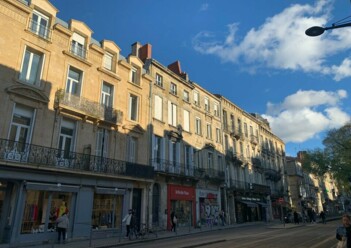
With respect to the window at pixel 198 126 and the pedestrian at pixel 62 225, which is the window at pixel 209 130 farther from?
the pedestrian at pixel 62 225

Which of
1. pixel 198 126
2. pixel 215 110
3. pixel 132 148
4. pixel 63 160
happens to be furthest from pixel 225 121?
pixel 63 160

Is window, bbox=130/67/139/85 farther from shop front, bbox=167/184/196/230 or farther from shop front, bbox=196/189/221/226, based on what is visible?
shop front, bbox=196/189/221/226

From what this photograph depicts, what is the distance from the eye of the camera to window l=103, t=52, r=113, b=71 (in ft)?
65.2

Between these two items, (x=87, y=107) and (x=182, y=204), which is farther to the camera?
(x=182, y=204)

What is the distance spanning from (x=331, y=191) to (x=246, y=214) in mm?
62810

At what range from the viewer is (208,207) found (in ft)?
87.7

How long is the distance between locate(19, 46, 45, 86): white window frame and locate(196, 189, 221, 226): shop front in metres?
16.3

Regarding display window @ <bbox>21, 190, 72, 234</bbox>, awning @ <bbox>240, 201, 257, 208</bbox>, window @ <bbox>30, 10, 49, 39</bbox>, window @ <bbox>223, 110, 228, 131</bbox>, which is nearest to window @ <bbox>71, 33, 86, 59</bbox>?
window @ <bbox>30, 10, 49, 39</bbox>

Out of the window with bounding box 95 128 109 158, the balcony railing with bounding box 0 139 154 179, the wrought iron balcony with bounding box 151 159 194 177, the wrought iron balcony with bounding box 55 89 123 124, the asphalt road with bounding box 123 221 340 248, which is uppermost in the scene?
the wrought iron balcony with bounding box 55 89 123 124

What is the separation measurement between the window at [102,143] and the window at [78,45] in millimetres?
4971

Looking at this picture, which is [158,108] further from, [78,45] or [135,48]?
[78,45]

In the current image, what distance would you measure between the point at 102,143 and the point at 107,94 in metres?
3.52

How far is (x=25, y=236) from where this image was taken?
13.1m

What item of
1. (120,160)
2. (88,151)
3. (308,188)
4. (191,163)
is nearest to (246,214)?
(191,163)
